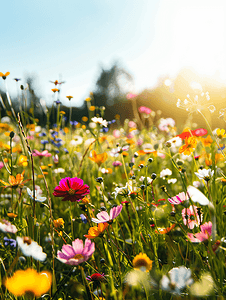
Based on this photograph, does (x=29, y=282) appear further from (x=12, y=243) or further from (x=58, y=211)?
(x=58, y=211)

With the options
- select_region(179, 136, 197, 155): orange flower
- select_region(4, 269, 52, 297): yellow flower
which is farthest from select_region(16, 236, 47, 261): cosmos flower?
select_region(179, 136, 197, 155): orange flower

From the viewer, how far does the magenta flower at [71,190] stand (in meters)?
Answer: 0.58

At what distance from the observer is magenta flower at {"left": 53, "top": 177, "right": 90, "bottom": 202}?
58cm

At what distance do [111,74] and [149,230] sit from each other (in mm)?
17601

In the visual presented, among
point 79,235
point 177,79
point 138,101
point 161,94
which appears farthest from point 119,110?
point 79,235

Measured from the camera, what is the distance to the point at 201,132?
100cm

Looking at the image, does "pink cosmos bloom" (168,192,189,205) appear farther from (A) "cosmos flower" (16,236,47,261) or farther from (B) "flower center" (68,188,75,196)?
(A) "cosmos flower" (16,236,47,261)

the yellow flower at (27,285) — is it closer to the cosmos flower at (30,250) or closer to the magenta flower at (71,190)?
the cosmos flower at (30,250)

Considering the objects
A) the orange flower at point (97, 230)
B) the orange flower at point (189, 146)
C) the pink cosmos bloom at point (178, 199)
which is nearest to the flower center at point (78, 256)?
the orange flower at point (97, 230)

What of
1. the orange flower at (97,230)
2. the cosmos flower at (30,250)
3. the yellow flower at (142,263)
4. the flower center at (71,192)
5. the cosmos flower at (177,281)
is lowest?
the cosmos flower at (177,281)

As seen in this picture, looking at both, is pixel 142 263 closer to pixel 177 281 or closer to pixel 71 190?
pixel 177 281

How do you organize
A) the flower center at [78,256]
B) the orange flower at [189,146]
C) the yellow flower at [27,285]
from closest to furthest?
the yellow flower at [27,285] → the flower center at [78,256] → the orange flower at [189,146]

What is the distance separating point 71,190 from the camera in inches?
23.6

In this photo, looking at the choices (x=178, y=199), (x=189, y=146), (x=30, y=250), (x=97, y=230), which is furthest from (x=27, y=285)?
(x=189, y=146)
